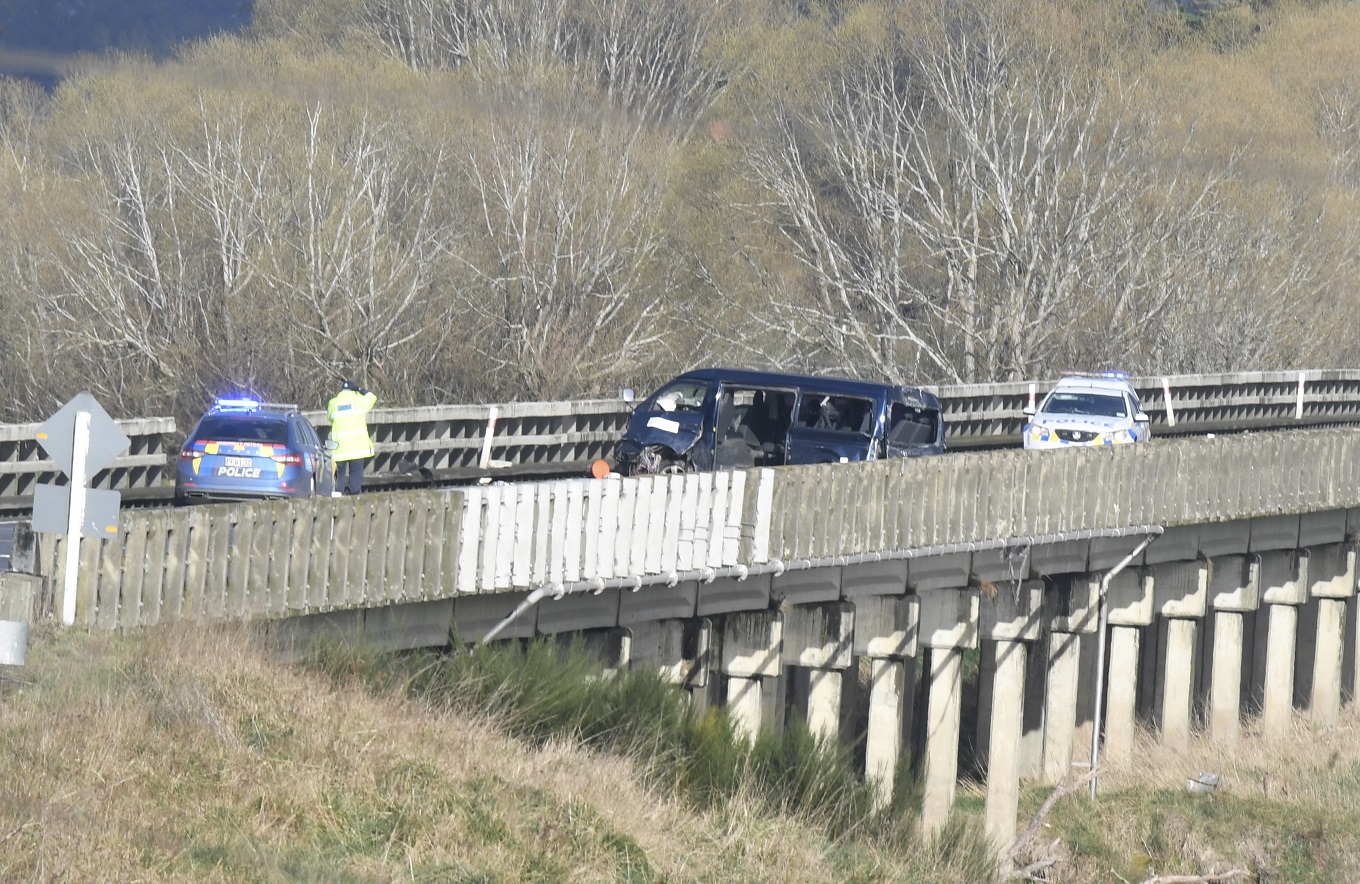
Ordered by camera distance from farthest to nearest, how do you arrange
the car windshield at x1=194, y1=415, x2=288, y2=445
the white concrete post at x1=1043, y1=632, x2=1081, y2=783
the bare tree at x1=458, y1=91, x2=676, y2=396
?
the bare tree at x1=458, y1=91, x2=676, y2=396, the white concrete post at x1=1043, y1=632, x2=1081, y2=783, the car windshield at x1=194, y1=415, x2=288, y2=445

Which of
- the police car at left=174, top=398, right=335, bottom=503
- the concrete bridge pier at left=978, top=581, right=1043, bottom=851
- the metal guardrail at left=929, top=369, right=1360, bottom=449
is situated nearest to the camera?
the police car at left=174, top=398, right=335, bottom=503

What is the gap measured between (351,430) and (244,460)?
7.91ft

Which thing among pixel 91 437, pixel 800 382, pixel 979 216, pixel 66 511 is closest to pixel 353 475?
pixel 800 382

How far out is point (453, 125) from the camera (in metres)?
49.4

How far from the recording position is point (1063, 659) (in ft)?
88.5

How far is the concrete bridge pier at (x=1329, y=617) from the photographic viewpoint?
32.0 m

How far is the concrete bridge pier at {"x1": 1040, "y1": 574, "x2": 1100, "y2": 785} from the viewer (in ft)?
86.4

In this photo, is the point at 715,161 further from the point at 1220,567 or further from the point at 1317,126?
the point at 1220,567

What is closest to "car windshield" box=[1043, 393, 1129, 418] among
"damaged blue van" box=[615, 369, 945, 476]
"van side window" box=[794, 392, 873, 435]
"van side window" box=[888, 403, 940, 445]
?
"van side window" box=[888, 403, 940, 445]

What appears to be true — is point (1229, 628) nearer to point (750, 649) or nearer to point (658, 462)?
point (658, 462)

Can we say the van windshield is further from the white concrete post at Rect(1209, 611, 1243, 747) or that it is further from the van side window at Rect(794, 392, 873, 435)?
the white concrete post at Rect(1209, 611, 1243, 747)

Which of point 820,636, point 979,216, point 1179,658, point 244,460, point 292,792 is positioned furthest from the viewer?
point 979,216

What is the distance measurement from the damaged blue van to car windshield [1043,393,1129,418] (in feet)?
27.2

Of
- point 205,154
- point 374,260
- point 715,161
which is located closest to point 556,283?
point 374,260
